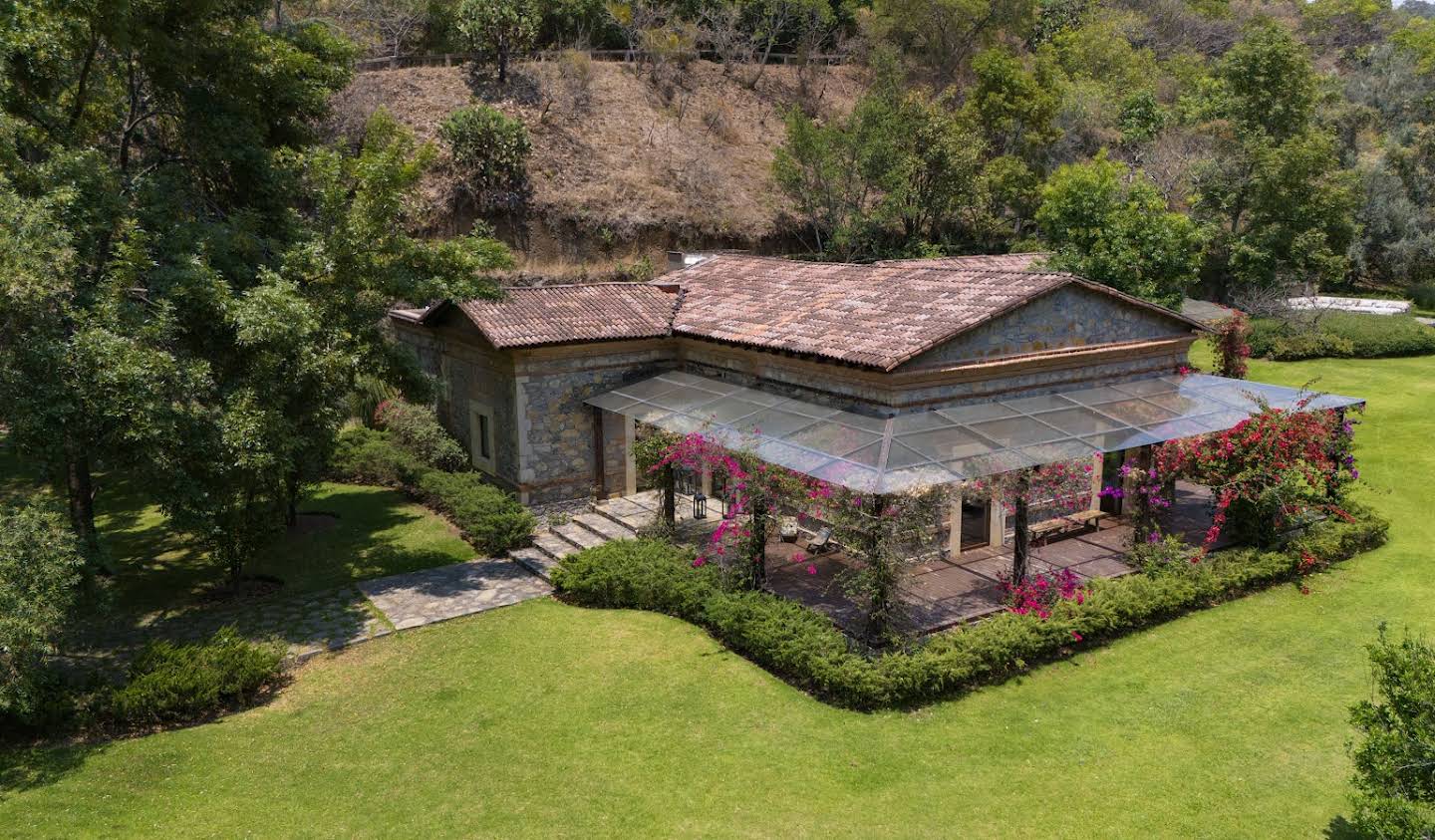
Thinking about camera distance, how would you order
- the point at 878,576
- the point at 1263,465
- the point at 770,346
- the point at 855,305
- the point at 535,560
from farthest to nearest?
the point at 535,560
the point at 855,305
the point at 770,346
the point at 1263,465
the point at 878,576

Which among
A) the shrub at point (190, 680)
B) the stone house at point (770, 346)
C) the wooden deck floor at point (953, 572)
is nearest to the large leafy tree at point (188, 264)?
the shrub at point (190, 680)

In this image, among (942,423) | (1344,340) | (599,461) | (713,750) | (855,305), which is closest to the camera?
(713,750)

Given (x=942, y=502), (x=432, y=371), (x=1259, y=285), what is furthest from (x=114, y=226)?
(x=1259, y=285)

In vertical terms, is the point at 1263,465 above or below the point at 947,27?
below

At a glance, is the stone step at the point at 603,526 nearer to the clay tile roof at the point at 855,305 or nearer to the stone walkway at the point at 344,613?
the stone walkway at the point at 344,613

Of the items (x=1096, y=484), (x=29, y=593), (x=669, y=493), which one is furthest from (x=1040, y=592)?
(x=29, y=593)

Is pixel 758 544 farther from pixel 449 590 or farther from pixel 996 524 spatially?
pixel 449 590

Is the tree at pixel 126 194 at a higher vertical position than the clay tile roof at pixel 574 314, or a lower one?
higher
